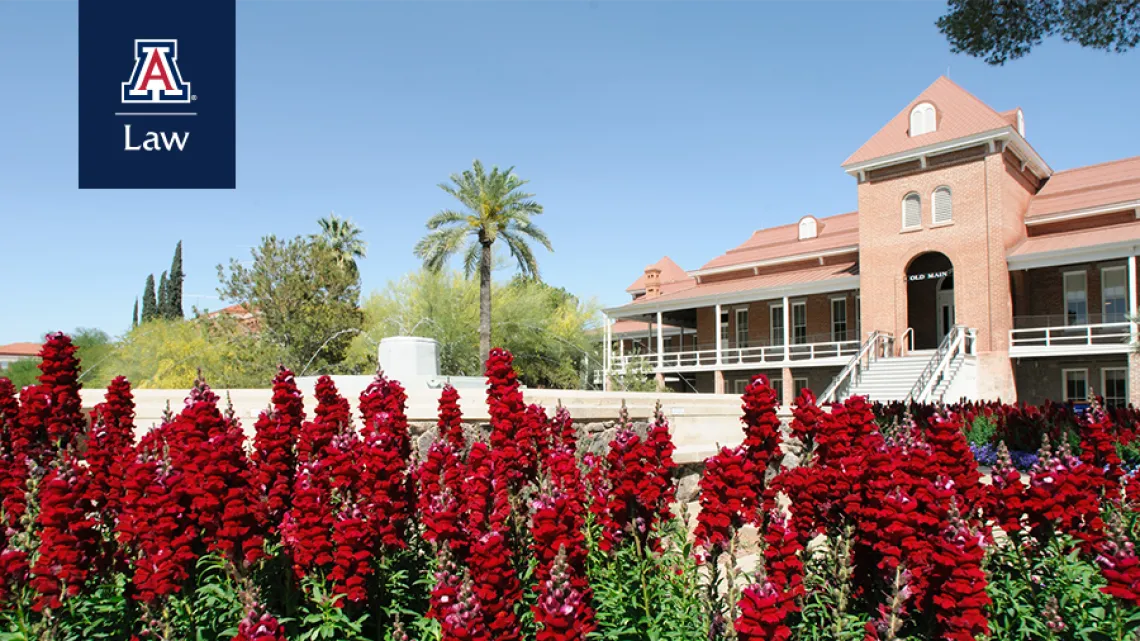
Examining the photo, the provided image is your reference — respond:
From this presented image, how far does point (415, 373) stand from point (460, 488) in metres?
9.87

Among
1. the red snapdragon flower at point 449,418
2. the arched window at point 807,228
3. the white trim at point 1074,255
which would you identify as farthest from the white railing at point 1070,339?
the red snapdragon flower at point 449,418

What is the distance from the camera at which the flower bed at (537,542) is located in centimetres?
327

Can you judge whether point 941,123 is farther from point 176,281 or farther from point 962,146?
point 176,281

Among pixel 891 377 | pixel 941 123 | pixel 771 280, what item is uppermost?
pixel 941 123

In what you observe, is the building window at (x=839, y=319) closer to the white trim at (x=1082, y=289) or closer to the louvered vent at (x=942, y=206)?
the louvered vent at (x=942, y=206)

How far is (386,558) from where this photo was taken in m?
4.44

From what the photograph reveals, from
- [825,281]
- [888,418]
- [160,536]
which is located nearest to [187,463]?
[160,536]

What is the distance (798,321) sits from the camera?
32.5 m

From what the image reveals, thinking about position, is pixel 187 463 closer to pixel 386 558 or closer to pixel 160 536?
pixel 160 536

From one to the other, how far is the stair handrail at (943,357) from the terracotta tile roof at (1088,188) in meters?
5.33

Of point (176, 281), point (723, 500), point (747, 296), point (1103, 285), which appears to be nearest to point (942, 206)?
point (1103, 285)

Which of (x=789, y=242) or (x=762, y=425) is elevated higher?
(x=789, y=242)

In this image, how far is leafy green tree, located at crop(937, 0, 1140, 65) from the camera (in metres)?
12.4

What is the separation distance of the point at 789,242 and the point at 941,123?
345 inches
